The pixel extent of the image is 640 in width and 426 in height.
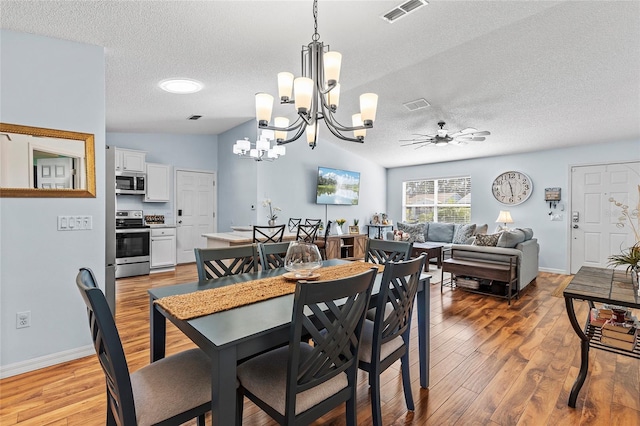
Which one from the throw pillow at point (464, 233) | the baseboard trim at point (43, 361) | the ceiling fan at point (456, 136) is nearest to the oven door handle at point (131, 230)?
the baseboard trim at point (43, 361)

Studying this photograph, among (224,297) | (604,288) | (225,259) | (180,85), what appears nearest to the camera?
(224,297)

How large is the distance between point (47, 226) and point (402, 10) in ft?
10.5

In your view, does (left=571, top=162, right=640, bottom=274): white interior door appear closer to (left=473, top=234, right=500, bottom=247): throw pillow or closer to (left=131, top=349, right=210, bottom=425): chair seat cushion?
(left=473, top=234, right=500, bottom=247): throw pillow

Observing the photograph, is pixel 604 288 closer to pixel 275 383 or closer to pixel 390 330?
pixel 390 330

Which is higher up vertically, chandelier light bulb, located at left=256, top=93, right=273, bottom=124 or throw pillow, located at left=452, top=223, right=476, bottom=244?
chandelier light bulb, located at left=256, top=93, right=273, bottom=124

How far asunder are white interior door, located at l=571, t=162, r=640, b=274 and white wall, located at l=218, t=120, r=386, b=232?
175 inches

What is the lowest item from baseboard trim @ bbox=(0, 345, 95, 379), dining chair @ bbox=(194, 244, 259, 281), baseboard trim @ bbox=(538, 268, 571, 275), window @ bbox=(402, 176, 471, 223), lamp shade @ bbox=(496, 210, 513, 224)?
baseboard trim @ bbox=(538, 268, 571, 275)

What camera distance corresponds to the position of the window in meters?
7.36

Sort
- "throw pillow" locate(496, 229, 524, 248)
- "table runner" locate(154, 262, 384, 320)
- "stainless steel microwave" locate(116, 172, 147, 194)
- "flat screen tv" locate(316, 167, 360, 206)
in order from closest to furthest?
"table runner" locate(154, 262, 384, 320), "throw pillow" locate(496, 229, 524, 248), "stainless steel microwave" locate(116, 172, 147, 194), "flat screen tv" locate(316, 167, 360, 206)

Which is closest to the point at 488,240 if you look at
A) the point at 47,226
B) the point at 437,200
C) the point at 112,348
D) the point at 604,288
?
the point at 604,288

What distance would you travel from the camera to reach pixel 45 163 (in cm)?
232

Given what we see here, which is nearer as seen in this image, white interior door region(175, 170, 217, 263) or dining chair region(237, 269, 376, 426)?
dining chair region(237, 269, 376, 426)

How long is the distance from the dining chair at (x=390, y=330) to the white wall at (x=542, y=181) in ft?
18.7

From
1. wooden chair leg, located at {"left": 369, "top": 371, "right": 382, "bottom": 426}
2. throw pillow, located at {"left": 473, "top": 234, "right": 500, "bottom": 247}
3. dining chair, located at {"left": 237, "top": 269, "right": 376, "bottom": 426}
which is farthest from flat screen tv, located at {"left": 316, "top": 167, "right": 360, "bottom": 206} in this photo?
dining chair, located at {"left": 237, "top": 269, "right": 376, "bottom": 426}
